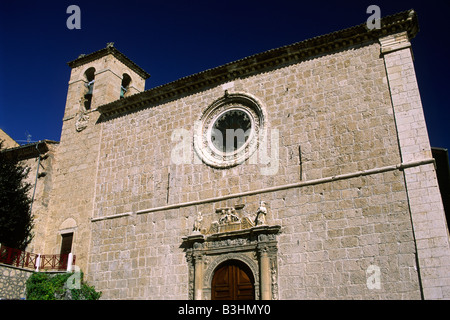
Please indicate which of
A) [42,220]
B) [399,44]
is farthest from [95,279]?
[399,44]

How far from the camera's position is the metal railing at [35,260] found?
39.6 feet

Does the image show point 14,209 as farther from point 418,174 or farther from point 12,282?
point 418,174

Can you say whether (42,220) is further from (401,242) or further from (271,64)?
(401,242)

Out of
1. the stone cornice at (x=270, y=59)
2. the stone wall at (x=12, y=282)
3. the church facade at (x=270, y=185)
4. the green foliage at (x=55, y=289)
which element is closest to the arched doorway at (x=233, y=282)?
the church facade at (x=270, y=185)

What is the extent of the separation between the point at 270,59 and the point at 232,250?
204 inches

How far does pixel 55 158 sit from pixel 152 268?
6193 millimetres

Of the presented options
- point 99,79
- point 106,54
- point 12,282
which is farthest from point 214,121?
point 12,282

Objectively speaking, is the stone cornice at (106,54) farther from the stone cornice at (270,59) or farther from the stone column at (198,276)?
the stone column at (198,276)

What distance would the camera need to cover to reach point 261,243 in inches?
372

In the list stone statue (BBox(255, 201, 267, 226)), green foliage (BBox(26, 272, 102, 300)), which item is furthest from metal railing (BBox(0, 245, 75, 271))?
stone statue (BBox(255, 201, 267, 226))

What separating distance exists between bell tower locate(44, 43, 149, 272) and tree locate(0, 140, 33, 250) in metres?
0.71

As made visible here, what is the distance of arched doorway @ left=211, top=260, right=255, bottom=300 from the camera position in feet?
31.2

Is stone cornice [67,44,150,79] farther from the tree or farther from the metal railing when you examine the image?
the metal railing

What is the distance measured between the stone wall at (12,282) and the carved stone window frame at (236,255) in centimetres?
508
